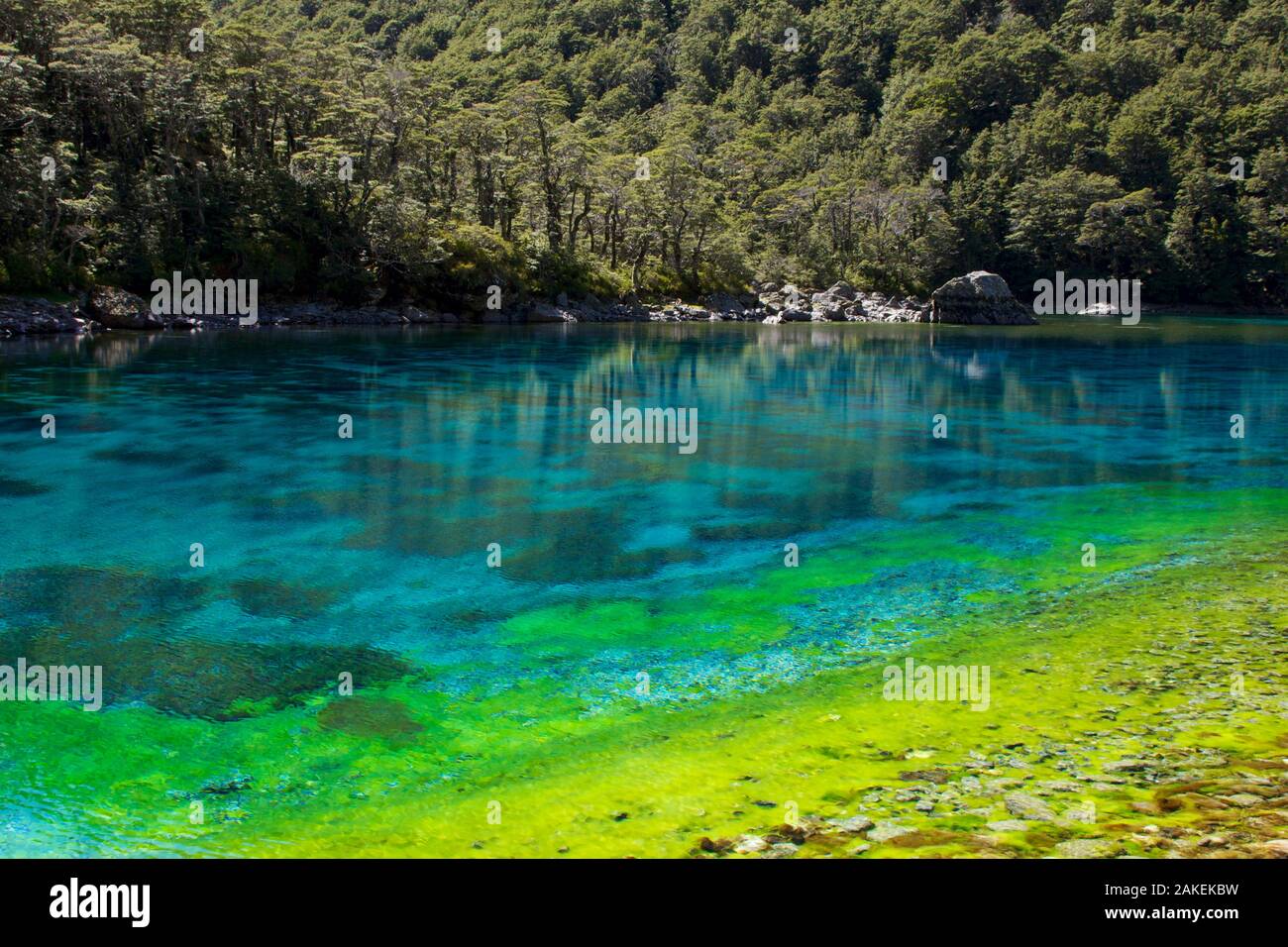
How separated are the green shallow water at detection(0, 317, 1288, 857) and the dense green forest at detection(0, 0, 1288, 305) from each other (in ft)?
119

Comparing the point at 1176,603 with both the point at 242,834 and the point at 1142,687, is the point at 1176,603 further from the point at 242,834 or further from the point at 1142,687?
the point at 242,834

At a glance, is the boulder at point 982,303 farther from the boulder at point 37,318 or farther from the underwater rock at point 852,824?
the underwater rock at point 852,824

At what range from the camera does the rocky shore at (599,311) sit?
48406 mm

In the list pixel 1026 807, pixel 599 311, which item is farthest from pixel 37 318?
pixel 1026 807

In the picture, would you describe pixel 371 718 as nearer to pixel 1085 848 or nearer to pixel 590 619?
pixel 590 619

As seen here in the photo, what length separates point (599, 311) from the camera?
2842 inches

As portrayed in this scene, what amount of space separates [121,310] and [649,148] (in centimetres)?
7649

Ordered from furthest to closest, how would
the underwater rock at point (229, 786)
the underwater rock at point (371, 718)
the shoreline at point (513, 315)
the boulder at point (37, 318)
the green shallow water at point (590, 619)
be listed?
the shoreline at point (513, 315) → the boulder at point (37, 318) → the underwater rock at point (371, 718) → the underwater rock at point (229, 786) → the green shallow water at point (590, 619)

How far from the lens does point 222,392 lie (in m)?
28.5

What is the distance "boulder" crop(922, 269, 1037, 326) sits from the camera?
73.6 meters

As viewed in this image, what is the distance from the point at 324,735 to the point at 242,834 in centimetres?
154

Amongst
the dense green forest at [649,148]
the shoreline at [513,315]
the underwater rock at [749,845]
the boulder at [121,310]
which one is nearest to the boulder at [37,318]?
the shoreline at [513,315]

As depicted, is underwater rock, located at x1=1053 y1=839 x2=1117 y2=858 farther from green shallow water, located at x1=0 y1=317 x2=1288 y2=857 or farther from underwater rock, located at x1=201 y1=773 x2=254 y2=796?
underwater rock, located at x1=201 y1=773 x2=254 y2=796

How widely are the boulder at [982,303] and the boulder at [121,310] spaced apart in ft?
182
